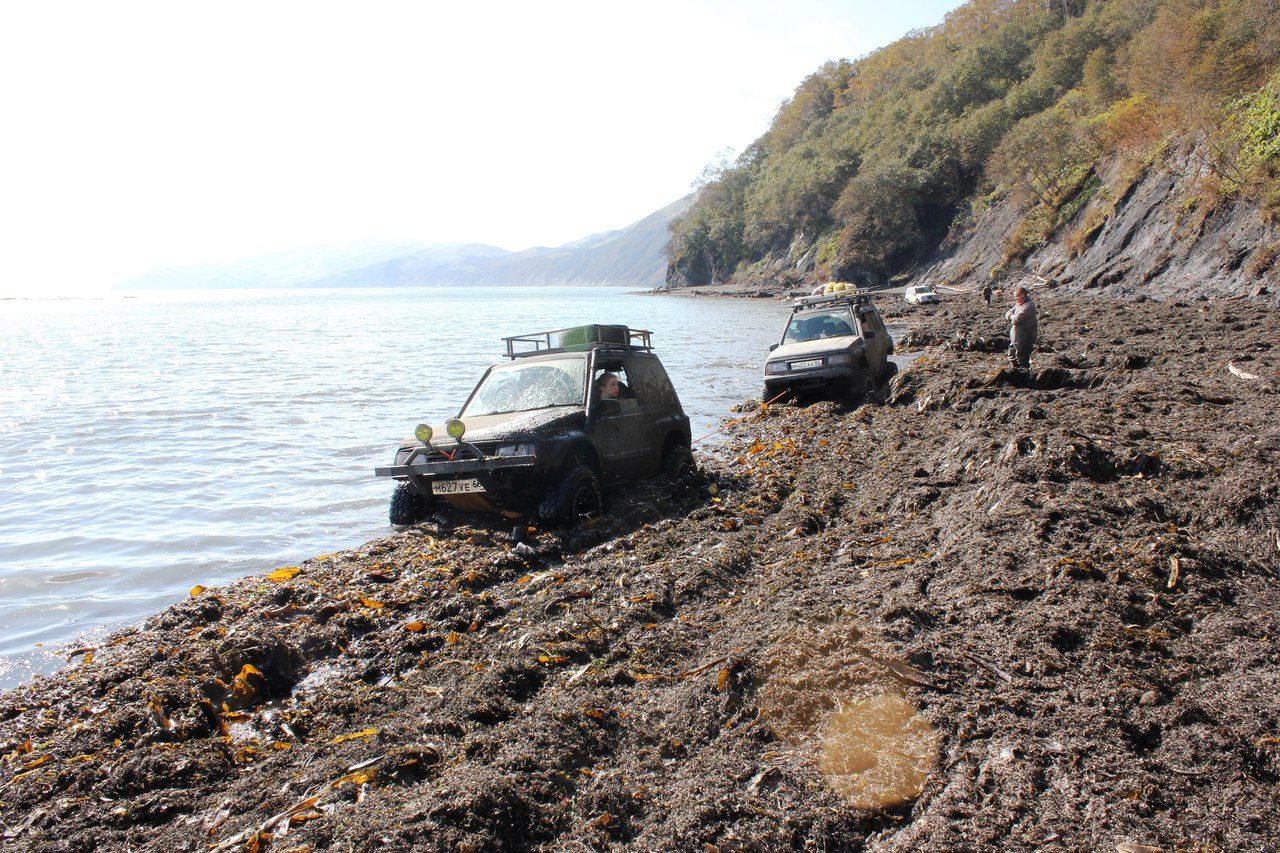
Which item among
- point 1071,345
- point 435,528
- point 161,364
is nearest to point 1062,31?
point 1071,345

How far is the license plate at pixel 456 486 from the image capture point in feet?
23.1

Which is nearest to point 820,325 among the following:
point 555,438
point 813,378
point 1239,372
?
point 813,378

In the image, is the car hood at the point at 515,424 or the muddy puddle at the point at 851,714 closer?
the muddy puddle at the point at 851,714

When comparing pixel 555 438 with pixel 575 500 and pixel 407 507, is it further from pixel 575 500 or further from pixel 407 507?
pixel 407 507

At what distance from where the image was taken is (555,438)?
720 cm

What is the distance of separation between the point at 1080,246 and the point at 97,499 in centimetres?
3665

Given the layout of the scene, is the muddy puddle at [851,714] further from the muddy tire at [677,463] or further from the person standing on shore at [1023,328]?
the person standing on shore at [1023,328]

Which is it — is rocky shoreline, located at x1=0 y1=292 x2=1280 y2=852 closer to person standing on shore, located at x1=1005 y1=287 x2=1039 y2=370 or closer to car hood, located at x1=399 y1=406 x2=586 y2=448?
car hood, located at x1=399 y1=406 x2=586 y2=448

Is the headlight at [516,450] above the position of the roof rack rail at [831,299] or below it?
below

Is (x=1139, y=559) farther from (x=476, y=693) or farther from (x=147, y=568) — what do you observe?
(x=147, y=568)

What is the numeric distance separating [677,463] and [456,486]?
2.84 metres

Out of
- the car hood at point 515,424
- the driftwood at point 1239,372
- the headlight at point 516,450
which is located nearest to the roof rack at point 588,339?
the car hood at point 515,424

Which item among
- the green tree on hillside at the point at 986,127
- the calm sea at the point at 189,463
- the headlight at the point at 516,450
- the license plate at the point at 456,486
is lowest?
the calm sea at the point at 189,463

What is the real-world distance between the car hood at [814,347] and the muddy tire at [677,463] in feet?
16.6
